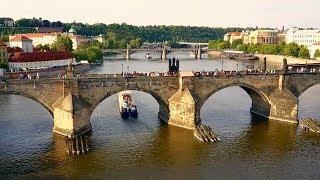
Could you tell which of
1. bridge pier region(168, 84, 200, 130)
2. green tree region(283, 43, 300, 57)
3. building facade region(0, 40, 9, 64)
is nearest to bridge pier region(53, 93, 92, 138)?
bridge pier region(168, 84, 200, 130)

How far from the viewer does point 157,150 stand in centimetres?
5419

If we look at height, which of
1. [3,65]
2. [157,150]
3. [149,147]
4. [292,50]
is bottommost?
[157,150]

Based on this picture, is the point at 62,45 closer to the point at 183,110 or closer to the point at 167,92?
the point at 167,92

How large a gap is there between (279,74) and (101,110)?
97.7ft

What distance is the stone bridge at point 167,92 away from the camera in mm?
56281

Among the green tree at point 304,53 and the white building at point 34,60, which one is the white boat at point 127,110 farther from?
the green tree at point 304,53

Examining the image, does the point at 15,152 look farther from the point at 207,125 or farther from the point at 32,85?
the point at 207,125

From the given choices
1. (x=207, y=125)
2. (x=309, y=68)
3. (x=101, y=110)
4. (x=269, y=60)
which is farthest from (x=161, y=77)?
(x=269, y=60)

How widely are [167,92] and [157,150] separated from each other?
11591mm

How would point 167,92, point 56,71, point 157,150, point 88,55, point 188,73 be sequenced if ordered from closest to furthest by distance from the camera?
point 157,150, point 167,92, point 188,73, point 56,71, point 88,55

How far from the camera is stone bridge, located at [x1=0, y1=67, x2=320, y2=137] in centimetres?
5628

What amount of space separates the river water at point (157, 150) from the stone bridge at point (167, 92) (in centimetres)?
212

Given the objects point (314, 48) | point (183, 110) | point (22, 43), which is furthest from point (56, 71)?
point (314, 48)

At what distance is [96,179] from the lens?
1797 inches
